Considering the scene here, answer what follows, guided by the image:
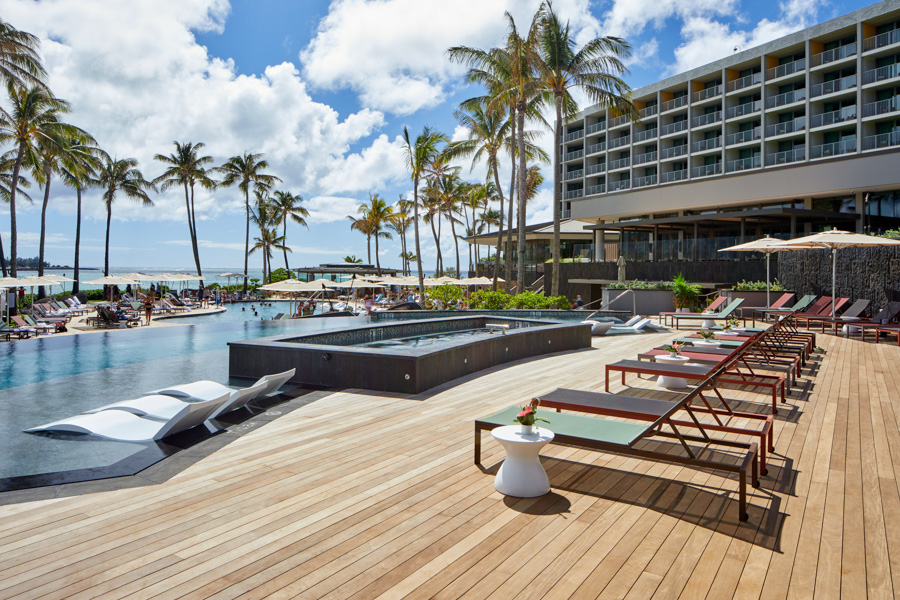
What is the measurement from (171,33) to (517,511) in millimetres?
18312

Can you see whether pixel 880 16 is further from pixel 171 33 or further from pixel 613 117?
pixel 171 33

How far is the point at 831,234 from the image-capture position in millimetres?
12609

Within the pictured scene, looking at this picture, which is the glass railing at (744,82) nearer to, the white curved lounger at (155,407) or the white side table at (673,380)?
the white side table at (673,380)

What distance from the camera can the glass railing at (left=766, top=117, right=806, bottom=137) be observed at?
1241 inches

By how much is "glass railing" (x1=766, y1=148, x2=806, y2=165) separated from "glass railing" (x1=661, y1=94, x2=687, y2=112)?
7808mm

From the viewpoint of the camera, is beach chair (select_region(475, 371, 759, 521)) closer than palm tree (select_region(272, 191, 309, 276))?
Yes

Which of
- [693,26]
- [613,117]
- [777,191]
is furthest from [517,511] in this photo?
[613,117]

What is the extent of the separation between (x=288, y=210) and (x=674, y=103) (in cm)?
3609

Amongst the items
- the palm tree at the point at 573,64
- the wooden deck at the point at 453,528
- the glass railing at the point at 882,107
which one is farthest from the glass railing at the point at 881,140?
the wooden deck at the point at 453,528

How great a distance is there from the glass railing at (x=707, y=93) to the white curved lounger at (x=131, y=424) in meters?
38.5

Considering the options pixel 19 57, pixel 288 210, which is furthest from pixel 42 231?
pixel 288 210

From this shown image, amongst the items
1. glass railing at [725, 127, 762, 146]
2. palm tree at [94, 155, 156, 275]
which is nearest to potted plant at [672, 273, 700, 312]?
glass railing at [725, 127, 762, 146]

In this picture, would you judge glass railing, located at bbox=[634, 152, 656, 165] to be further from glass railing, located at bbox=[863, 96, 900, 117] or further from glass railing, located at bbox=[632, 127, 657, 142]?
glass railing, located at bbox=[863, 96, 900, 117]

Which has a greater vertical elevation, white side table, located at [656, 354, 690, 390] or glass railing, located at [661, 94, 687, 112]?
glass railing, located at [661, 94, 687, 112]
